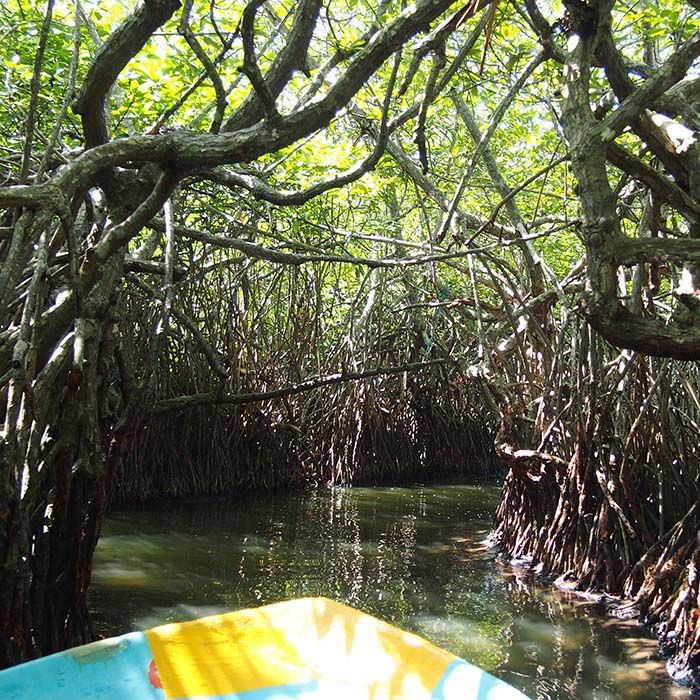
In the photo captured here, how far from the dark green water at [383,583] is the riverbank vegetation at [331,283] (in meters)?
0.31

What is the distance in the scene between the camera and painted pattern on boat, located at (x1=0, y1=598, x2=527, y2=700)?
2156 mm

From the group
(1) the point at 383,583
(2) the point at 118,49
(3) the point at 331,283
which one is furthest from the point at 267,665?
(3) the point at 331,283

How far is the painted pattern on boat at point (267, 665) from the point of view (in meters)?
2.16

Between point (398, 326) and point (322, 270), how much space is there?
1.68 metres

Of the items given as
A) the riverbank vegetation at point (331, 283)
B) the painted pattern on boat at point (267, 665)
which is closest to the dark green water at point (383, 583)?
the riverbank vegetation at point (331, 283)

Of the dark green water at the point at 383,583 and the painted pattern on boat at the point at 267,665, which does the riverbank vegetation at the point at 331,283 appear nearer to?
the dark green water at the point at 383,583

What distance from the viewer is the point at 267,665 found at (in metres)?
2.50

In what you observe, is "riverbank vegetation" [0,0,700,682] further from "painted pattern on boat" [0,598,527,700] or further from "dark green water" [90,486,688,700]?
"painted pattern on boat" [0,598,527,700]

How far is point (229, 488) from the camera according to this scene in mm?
7805

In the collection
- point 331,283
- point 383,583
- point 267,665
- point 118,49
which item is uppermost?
point 331,283

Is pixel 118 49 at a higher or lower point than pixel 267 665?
higher

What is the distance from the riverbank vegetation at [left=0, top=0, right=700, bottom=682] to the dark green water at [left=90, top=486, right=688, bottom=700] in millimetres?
306

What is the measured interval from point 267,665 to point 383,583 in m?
2.44

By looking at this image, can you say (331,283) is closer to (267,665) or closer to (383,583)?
(383,583)
